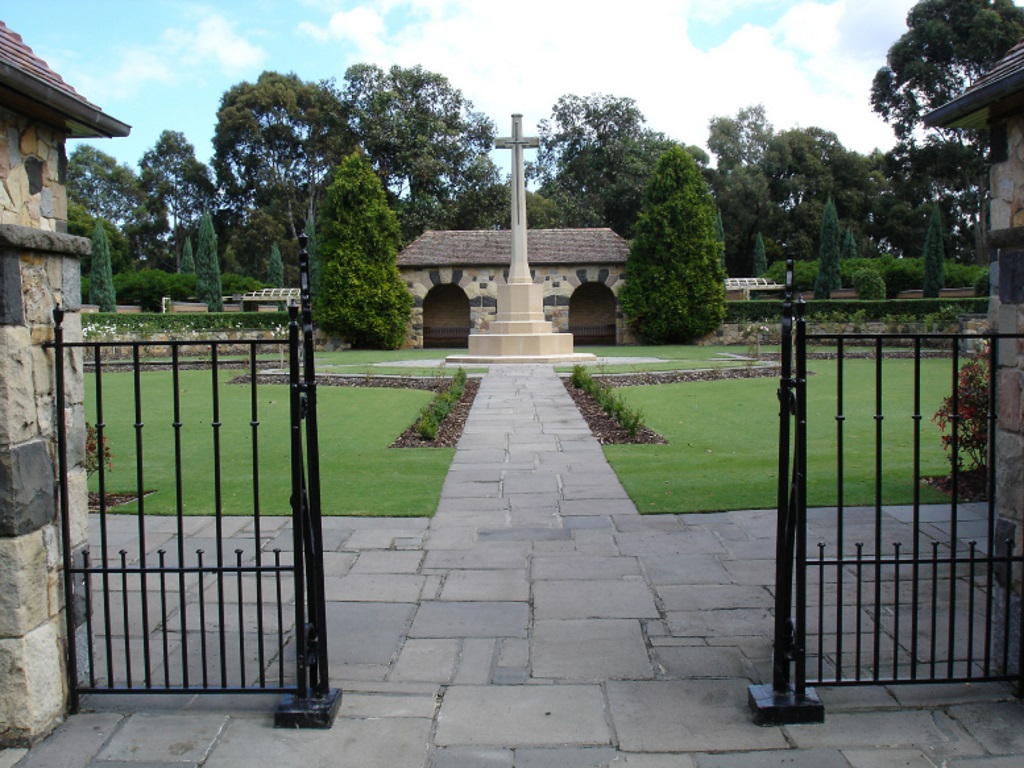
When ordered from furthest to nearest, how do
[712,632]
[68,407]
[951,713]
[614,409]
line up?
[614,409] < [712,632] < [68,407] < [951,713]

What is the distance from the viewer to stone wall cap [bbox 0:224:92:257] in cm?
298

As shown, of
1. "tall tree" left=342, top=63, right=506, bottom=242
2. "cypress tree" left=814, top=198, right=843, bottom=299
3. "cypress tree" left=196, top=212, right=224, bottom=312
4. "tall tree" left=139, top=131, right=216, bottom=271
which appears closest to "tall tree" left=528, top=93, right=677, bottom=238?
"tall tree" left=342, top=63, right=506, bottom=242

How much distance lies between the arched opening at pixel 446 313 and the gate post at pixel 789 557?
1012 inches

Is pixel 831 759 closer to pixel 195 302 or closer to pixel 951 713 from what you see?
Result: pixel 951 713

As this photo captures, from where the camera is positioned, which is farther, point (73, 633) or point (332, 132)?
point (332, 132)

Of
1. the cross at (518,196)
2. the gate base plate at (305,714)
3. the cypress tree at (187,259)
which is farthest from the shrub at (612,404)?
the cypress tree at (187,259)

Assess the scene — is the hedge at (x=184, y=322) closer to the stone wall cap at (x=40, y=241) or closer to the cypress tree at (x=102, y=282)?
the cypress tree at (x=102, y=282)

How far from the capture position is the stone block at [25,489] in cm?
302

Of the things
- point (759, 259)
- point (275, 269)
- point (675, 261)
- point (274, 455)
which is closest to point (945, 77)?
point (759, 259)

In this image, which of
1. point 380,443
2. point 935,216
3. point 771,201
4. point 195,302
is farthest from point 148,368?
point 771,201

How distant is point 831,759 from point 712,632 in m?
1.09

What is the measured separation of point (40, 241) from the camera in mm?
3154

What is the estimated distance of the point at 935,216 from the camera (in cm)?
2781

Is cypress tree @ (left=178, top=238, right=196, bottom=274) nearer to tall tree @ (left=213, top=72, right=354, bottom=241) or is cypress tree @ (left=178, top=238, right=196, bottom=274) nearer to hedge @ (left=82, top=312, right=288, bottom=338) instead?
tall tree @ (left=213, top=72, right=354, bottom=241)
